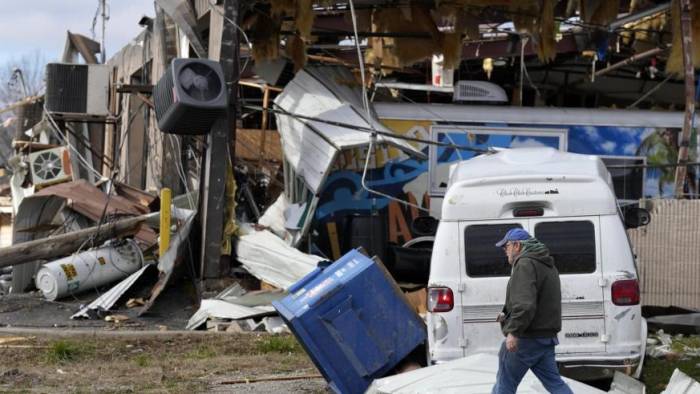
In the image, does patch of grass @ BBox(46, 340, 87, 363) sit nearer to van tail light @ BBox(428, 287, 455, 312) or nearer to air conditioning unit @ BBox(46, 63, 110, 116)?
van tail light @ BBox(428, 287, 455, 312)

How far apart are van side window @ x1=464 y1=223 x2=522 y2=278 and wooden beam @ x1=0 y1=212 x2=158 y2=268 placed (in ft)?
25.1

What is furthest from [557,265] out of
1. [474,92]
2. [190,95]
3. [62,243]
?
[474,92]

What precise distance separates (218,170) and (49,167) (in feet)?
23.4

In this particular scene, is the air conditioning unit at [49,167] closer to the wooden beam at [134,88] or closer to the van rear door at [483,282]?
the wooden beam at [134,88]

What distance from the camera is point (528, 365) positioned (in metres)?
7.34

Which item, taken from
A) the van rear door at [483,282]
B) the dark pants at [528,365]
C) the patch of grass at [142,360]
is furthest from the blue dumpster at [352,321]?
the patch of grass at [142,360]

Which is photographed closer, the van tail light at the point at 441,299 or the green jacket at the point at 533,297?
the green jacket at the point at 533,297

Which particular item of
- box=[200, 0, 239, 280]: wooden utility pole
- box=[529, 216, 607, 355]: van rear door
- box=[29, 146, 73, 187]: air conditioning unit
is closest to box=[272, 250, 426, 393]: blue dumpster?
box=[529, 216, 607, 355]: van rear door

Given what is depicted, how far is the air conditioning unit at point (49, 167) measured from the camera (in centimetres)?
2023

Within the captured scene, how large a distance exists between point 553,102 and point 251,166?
333 inches

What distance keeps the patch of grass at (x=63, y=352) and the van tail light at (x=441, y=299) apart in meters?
4.51

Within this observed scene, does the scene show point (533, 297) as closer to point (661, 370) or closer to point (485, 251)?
point (485, 251)

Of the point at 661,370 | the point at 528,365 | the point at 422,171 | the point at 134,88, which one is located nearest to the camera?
the point at 528,365

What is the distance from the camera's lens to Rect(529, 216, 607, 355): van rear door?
8711 mm
